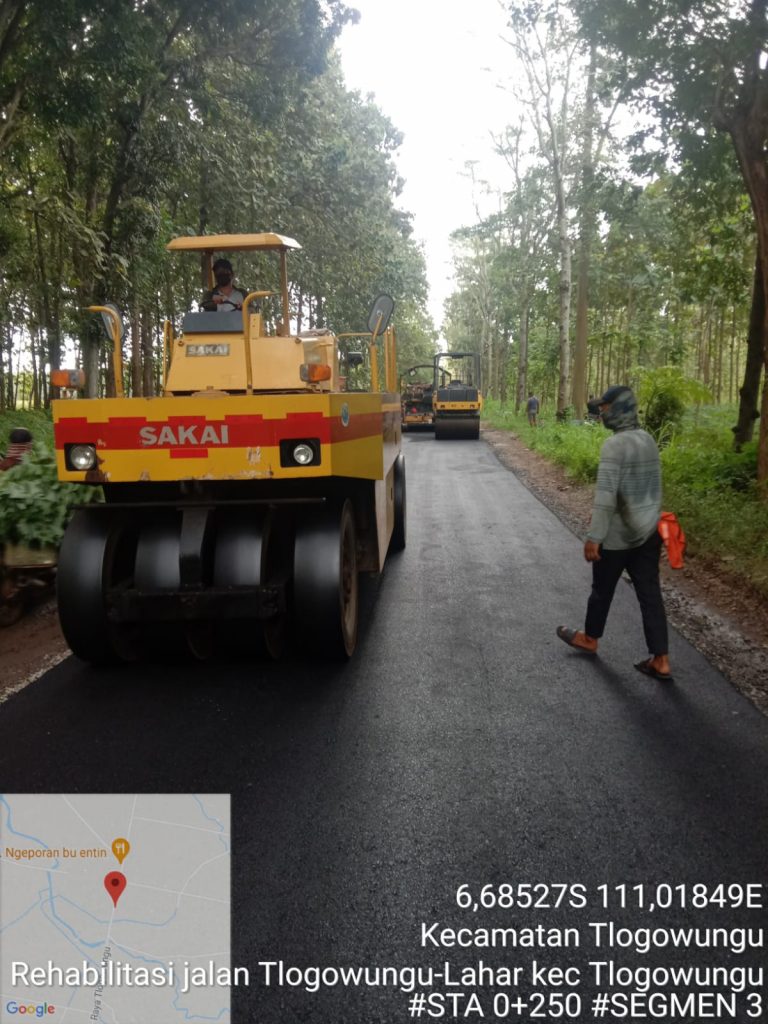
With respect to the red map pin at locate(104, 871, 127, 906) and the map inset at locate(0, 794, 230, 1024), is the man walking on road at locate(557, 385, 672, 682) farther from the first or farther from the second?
the red map pin at locate(104, 871, 127, 906)

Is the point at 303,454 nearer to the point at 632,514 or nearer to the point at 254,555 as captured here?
the point at 254,555

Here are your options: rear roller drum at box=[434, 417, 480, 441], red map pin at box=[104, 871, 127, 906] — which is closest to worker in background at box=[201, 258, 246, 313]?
red map pin at box=[104, 871, 127, 906]

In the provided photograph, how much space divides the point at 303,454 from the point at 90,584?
160 centimetres

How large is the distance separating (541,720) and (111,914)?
8.18ft

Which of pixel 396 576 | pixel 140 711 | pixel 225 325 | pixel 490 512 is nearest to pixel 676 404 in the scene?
pixel 490 512

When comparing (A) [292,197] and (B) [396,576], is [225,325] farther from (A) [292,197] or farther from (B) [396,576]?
(A) [292,197]

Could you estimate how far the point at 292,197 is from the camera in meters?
17.9

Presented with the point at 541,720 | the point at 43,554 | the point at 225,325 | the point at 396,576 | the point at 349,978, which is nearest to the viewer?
the point at 349,978

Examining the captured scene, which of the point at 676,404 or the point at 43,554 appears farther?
the point at 676,404

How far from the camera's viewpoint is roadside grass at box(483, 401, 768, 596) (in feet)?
24.9

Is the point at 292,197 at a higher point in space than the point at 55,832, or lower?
higher

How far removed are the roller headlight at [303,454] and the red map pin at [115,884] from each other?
7.56 feet

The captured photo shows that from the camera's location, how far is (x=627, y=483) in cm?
497

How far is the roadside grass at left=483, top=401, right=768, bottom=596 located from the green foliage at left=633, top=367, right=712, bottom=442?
0.43 meters
